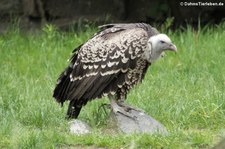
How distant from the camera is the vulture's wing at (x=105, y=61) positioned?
6637 millimetres

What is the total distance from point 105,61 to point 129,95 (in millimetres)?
1449

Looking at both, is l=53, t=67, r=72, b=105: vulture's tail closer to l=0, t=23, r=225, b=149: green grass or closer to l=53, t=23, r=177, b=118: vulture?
l=53, t=23, r=177, b=118: vulture

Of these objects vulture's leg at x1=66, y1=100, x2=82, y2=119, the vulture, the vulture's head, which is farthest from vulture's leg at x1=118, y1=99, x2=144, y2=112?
the vulture's head

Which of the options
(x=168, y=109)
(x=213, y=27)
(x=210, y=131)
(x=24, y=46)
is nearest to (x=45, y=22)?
(x=24, y=46)

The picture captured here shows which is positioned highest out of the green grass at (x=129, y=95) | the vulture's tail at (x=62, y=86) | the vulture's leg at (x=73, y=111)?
the vulture's tail at (x=62, y=86)

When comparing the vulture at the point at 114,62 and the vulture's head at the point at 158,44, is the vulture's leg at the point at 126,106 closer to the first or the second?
the vulture at the point at 114,62

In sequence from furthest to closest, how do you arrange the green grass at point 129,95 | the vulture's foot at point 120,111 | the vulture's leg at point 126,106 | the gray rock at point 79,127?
1. the vulture's leg at point 126,106
2. the vulture's foot at point 120,111
3. the gray rock at point 79,127
4. the green grass at point 129,95

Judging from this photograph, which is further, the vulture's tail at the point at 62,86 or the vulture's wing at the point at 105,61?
the vulture's tail at the point at 62,86

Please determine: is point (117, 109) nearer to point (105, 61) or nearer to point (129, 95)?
point (105, 61)

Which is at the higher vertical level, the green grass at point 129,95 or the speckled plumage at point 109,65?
the speckled plumage at point 109,65

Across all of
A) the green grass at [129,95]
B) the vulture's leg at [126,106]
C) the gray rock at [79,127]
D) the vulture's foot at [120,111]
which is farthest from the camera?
the vulture's leg at [126,106]

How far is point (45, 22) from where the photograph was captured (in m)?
11.8

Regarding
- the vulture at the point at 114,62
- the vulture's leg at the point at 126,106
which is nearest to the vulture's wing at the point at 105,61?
the vulture at the point at 114,62

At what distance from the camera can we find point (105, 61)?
6707mm
